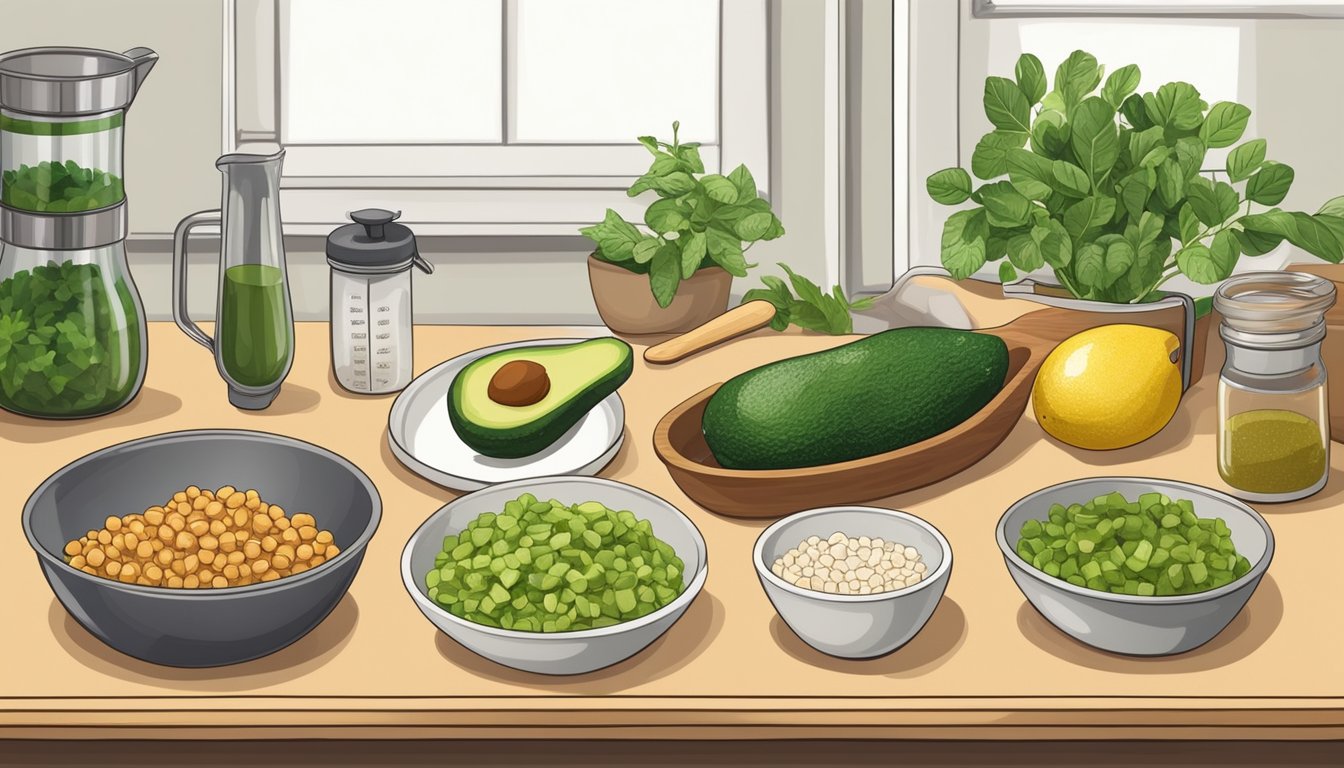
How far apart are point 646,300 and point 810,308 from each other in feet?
0.67

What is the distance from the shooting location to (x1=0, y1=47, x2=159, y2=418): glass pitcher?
1.43 meters

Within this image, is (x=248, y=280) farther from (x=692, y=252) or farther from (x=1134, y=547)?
(x=1134, y=547)

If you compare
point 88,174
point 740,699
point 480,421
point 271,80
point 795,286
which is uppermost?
point 271,80

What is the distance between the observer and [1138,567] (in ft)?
3.50

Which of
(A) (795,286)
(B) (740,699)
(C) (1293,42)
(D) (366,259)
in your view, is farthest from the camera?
(C) (1293,42)

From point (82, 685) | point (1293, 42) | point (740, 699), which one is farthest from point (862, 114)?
point (82, 685)

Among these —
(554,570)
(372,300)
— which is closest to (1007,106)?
(372,300)

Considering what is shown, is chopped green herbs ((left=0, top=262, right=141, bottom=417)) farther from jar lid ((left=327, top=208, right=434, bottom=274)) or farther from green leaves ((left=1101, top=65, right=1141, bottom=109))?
green leaves ((left=1101, top=65, right=1141, bottom=109))

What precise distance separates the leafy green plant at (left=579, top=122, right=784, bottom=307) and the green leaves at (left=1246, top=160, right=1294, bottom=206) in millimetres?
528

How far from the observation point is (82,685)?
41.2 inches

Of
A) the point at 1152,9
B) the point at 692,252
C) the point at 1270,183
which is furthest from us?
the point at 1152,9

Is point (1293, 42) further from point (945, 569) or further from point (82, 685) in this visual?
point (82, 685)

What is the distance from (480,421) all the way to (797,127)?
0.77m

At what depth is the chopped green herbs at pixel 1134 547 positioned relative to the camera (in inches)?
42.2
